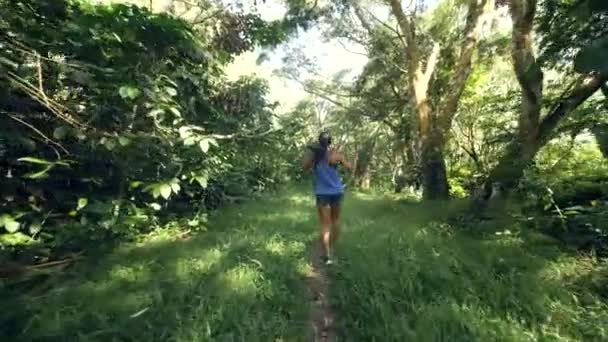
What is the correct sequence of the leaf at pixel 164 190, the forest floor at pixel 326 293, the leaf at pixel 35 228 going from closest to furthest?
the forest floor at pixel 326 293, the leaf at pixel 164 190, the leaf at pixel 35 228

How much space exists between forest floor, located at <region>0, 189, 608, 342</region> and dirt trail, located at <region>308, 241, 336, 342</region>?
0.01 m

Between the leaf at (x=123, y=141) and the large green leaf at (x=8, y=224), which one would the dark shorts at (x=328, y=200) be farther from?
the large green leaf at (x=8, y=224)

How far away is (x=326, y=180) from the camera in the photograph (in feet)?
19.5

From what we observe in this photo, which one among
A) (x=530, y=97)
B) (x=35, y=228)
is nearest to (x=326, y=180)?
(x=35, y=228)

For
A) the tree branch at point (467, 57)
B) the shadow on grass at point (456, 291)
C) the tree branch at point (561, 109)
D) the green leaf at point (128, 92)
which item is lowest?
the shadow on grass at point (456, 291)

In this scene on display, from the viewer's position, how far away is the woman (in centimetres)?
594

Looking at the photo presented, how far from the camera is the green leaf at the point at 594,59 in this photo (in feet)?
8.40

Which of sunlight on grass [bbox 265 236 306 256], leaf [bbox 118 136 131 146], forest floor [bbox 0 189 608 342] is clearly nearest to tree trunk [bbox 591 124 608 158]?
forest floor [bbox 0 189 608 342]

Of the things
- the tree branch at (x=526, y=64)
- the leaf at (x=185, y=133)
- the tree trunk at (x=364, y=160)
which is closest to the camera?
the leaf at (x=185, y=133)

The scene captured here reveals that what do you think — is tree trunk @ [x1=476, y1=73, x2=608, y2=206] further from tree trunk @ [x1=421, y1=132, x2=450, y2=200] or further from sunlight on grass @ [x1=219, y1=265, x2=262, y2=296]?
sunlight on grass @ [x1=219, y1=265, x2=262, y2=296]

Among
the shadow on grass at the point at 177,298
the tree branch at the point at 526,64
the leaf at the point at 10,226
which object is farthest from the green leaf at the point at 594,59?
the tree branch at the point at 526,64

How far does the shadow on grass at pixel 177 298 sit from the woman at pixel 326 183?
1.70 feet

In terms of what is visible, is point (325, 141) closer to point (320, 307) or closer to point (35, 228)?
point (320, 307)

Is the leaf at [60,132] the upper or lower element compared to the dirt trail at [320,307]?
upper
